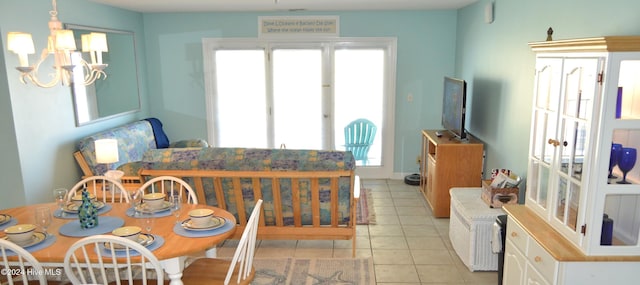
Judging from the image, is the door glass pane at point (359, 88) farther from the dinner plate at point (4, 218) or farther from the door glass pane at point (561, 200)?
the dinner plate at point (4, 218)

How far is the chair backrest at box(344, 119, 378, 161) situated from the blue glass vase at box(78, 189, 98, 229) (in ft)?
13.6

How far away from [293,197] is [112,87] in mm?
3040

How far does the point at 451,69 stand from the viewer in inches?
237

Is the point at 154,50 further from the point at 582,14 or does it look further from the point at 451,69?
the point at 582,14

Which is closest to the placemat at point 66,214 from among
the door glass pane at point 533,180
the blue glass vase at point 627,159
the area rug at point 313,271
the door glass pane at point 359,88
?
the area rug at point 313,271

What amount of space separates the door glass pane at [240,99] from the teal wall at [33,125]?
193 centimetres

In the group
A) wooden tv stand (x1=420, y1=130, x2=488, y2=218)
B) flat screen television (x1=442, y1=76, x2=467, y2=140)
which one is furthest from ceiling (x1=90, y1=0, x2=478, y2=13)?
wooden tv stand (x1=420, y1=130, x2=488, y2=218)

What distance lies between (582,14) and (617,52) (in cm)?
119

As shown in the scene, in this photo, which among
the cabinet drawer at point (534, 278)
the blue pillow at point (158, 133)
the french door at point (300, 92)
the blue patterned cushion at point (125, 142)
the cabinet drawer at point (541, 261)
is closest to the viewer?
the cabinet drawer at point (541, 261)

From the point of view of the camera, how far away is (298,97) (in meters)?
6.25

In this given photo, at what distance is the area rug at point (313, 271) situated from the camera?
3.37m

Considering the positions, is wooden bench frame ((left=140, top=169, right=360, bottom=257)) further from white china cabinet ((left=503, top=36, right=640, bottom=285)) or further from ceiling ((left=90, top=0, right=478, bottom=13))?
ceiling ((left=90, top=0, right=478, bottom=13))

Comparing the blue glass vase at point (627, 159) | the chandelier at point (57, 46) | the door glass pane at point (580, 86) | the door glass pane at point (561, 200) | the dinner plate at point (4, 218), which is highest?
the chandelier at point (57, 46)

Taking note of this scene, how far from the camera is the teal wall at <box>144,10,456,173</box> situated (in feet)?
19.5
